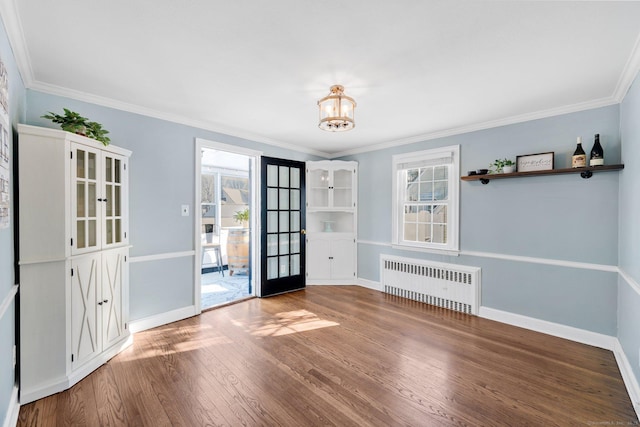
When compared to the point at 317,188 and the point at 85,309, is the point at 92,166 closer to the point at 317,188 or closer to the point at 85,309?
the point at 85,309

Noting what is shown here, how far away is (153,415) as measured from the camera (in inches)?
73.4

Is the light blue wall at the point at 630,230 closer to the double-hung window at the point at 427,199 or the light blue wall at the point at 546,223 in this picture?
the light blue wall at the point at 546,223

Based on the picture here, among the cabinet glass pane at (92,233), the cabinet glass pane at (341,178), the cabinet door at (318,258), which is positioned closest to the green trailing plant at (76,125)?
the cabinet glass pane at (92,233)

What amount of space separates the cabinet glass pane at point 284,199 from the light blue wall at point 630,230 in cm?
385

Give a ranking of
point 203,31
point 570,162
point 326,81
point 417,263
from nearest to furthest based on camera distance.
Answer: point 203,31 < point 326,81 < point 570,162 < point 417,263

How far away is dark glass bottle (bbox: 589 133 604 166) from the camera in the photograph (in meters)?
2.73

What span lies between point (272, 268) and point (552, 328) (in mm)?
3538

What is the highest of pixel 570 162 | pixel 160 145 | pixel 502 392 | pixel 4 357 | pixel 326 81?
pixel 326 81

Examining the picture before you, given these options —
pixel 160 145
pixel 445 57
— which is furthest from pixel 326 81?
pixel 160 145

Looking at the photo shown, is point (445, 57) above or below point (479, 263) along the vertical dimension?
above

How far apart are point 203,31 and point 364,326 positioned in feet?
10.1

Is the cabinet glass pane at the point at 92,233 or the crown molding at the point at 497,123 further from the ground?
the crown molding at the point at 497,123

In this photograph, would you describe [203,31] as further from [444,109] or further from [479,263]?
[479,263]

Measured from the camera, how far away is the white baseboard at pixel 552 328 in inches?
111
